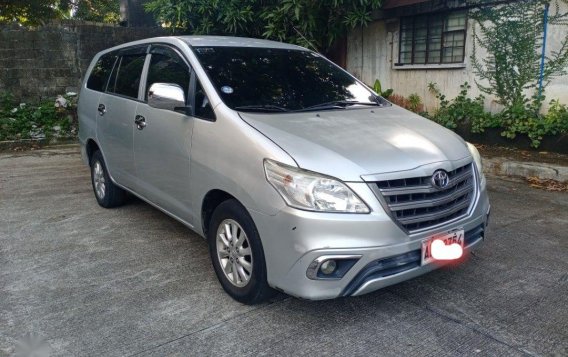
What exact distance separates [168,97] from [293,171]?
4.05 ft

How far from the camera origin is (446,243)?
275 centimetres

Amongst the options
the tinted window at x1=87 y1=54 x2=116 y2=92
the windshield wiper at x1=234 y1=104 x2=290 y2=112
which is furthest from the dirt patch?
the tinted window at x1=87 y1=54 x2=116 y2=92

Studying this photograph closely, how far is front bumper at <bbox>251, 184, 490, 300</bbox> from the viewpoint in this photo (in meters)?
2.46

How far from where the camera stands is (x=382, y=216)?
251cm

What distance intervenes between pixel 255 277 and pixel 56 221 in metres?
2.84

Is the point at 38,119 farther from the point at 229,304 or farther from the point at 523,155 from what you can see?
the point at 523,155

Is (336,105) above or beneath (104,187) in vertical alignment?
above

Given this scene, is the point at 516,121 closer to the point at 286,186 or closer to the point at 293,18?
the point at 293,18

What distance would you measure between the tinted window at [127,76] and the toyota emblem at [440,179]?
269cm

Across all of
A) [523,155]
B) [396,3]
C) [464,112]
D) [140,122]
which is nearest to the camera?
[140,122]

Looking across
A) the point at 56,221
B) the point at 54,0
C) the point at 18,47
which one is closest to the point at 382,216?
the point at 56,221

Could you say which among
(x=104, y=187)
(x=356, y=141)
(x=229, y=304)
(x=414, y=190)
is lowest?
(x=229, y=304)

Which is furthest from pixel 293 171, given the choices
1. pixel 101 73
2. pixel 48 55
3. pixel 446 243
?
pixel 48 55

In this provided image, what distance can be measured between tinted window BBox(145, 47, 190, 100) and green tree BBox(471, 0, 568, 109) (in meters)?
5.59
